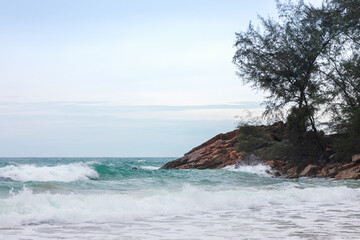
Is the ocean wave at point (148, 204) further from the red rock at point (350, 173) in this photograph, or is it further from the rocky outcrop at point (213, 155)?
the rocky outcrop at point (213, 155)

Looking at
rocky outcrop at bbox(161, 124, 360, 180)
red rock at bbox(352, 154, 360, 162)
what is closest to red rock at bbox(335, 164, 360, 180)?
rocky outcrop at bbox(161, 124, 360, 180)

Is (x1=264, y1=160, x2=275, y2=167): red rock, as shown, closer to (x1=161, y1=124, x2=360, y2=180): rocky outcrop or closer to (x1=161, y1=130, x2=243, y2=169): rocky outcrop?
(x1=161, y1=124, x2=360, y2=180): rocky outcrop

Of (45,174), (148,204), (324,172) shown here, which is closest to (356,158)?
(324,172)

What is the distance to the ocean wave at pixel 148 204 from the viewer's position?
29.4 feet

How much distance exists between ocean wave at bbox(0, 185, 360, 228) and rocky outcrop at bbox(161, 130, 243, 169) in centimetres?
1990

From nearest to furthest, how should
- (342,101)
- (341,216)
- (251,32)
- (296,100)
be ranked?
(341,216), (342,101), (296,100), (251,32)

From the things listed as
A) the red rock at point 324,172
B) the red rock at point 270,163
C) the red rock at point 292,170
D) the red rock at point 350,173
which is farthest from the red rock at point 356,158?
the red rock at point 270,163

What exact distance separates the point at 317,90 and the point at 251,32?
6.49 metres

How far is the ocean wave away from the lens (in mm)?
8969

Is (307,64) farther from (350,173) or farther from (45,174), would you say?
(45,174)

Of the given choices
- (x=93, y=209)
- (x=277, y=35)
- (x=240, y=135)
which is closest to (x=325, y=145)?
(x=240, y=135)

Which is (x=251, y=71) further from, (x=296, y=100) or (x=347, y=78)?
(x=347, y=78)

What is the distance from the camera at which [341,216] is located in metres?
9.39

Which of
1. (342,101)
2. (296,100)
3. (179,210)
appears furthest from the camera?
(296,100)
